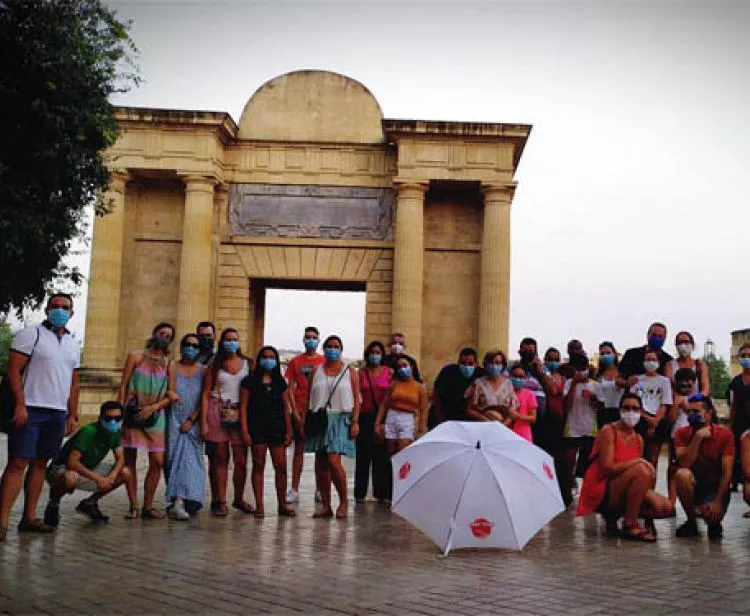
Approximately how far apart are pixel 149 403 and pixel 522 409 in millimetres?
3957

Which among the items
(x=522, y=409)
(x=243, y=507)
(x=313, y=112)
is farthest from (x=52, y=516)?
(x=313, y=112)

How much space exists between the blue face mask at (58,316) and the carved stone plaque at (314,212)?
13977 mm

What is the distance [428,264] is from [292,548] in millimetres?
15187

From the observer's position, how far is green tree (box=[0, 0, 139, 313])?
420 inches

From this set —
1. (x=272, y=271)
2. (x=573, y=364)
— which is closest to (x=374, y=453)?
(x=573, y=364)

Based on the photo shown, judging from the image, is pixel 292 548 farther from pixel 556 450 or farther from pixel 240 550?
pixel 556 450

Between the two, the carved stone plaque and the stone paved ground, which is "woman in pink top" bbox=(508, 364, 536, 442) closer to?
the stone paved ground

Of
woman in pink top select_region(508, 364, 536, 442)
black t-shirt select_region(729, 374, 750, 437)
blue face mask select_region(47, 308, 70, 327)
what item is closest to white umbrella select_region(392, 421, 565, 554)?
woman in pink top select_region(508, 364, 536, 442)

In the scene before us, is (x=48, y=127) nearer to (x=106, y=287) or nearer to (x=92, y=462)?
(x=92, y=462)

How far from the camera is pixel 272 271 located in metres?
21.9

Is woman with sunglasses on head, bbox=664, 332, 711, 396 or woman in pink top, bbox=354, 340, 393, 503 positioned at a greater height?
woman with sunglasses on head, bbox=664, 332, 711, 396

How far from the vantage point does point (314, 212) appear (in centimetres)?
2208

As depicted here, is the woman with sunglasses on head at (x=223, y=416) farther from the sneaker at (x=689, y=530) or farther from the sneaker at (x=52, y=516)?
the sneaker at (x=689, y=530)

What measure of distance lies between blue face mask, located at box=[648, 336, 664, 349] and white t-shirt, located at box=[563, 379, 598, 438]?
2.73 feet
